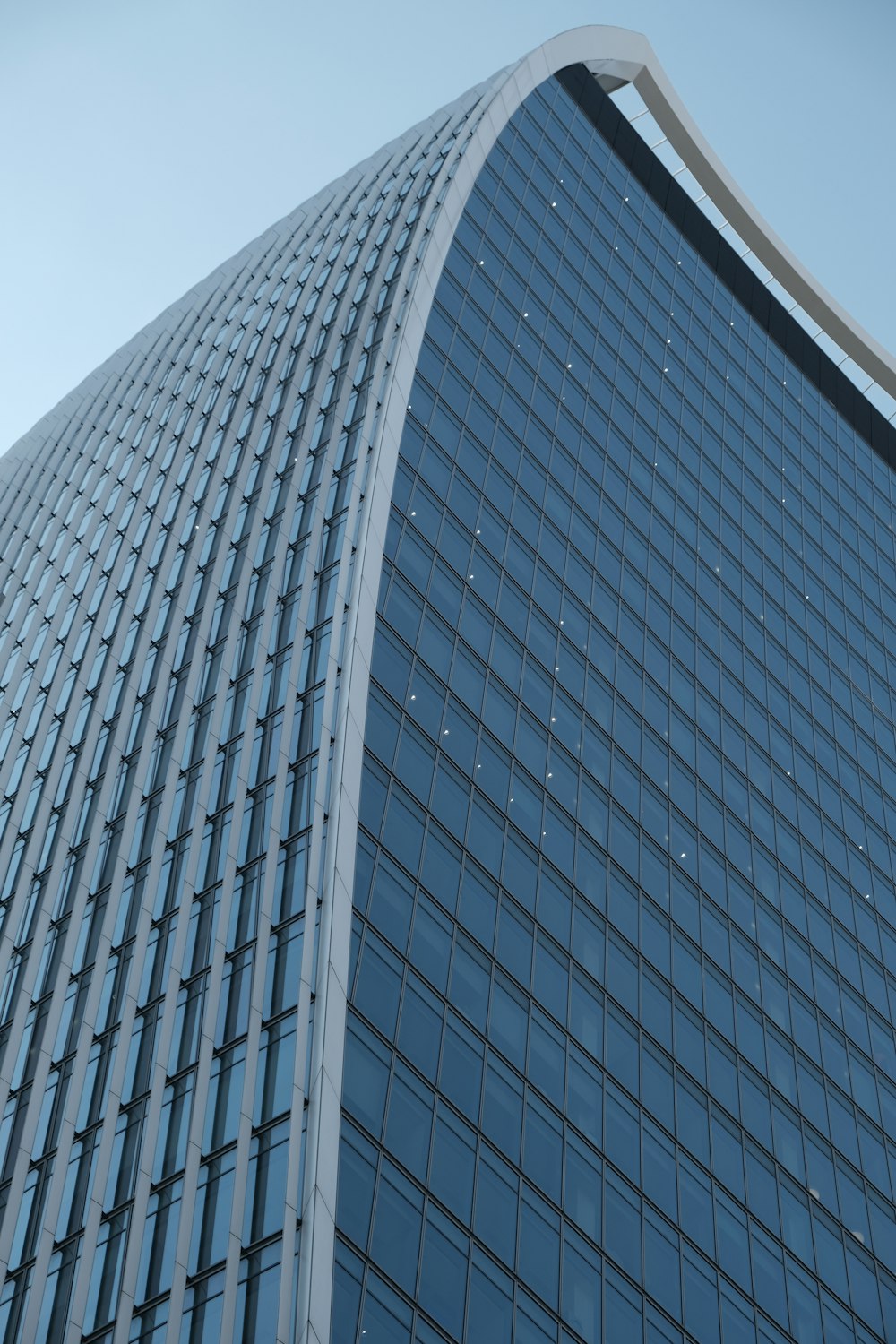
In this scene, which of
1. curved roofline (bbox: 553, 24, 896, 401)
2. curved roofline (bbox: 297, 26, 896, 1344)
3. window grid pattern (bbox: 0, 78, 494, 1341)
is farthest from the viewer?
curved roofline (bbox: 553, 24, 896, 401)

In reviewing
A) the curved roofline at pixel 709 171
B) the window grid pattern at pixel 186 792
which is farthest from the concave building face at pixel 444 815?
the curved roofline at pixel 709 171

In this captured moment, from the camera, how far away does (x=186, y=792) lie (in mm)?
46875

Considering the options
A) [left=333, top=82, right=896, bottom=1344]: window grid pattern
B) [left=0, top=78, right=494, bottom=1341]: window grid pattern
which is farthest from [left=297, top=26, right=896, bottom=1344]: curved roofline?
[left=333, top=82, right=896, bottom=1344]: window grid pattern

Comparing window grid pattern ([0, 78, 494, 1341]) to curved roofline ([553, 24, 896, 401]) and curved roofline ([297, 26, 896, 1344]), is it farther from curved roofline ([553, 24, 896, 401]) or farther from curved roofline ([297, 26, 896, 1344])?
curved roofline ([553, 24, 896, 401])

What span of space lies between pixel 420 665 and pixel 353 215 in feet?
106

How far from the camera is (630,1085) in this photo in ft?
154

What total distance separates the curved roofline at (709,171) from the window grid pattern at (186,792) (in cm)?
1277

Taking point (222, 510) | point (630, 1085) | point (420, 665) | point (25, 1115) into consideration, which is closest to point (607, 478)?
point (222, 510)

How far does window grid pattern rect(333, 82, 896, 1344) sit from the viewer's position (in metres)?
39.9

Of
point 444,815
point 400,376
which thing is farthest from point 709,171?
point 444,815

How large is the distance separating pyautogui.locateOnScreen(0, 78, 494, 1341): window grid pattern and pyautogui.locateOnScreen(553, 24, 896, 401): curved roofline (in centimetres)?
1277

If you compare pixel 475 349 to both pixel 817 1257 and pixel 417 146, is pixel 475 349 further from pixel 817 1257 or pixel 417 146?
pixel 817 1257

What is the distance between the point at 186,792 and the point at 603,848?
1294 centimetres

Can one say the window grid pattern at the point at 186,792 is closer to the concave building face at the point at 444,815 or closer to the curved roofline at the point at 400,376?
the concave building face at the point at 444,815
